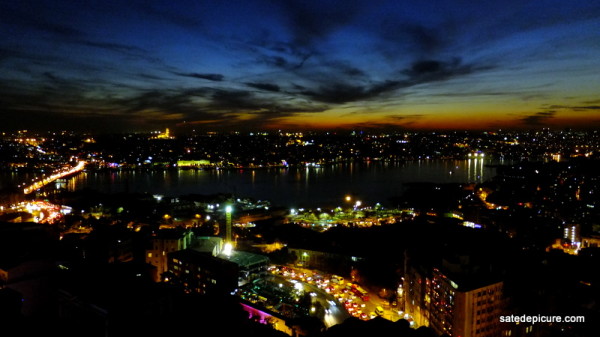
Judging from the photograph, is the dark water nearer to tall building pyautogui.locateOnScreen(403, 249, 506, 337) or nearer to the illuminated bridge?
the illuminated bridge

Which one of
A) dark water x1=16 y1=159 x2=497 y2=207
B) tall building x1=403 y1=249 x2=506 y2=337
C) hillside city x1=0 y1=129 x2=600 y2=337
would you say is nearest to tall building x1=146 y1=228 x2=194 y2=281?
hillside city x1=0 y1=129 x2=600 y2=337

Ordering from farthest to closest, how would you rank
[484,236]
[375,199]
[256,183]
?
[256,183] < [375,199] < [484,236]

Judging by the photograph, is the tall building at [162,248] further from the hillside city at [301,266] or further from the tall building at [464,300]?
the tall building at [464,300]

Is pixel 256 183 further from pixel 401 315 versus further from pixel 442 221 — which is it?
pixel 401 315

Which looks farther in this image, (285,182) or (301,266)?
(285,182)

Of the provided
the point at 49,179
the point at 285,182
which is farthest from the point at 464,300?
the point at 49,179

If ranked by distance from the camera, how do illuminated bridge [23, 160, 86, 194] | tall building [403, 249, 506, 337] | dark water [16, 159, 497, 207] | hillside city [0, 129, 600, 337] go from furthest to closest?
dark water [16, 159, 497, 207]
illuminated bridge [23, 160, 86, 194]
tall building [403, 249, 506, 337]
hillside city [0, 129, 600, 337]

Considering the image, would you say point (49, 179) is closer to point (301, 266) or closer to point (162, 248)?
point (162, 248)

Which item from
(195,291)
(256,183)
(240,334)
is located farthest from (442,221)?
(256,183)
